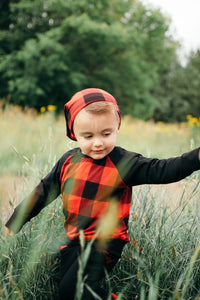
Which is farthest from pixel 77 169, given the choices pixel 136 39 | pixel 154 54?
pixel 154 54

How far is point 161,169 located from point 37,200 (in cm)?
58

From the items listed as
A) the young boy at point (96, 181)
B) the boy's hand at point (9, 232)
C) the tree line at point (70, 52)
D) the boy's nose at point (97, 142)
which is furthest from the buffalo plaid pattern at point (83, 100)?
the tree line at point (70, 52)

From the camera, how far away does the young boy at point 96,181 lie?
1132 millimetres

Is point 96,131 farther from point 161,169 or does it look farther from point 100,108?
point 161,169

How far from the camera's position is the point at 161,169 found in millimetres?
1115

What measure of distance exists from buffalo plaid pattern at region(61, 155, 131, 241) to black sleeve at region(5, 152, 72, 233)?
4.5 inches

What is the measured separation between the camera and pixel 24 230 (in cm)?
141

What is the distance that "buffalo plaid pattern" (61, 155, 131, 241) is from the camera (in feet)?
3.92

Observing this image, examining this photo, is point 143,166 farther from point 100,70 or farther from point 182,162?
point 100,70

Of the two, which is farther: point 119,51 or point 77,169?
point 119,51

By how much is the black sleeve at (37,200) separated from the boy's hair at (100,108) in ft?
0.91

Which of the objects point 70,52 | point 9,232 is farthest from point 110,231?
point 70,52

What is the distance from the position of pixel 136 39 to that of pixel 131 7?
310 cm

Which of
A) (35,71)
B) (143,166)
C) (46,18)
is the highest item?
(46,18)
